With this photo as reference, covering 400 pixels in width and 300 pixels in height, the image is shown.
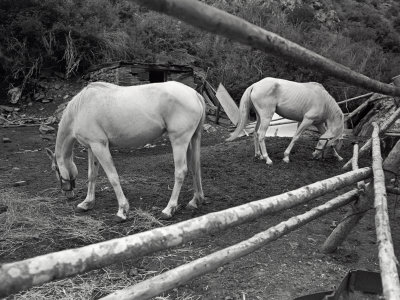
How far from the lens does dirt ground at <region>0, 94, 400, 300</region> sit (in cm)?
277

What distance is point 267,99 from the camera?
7180mm

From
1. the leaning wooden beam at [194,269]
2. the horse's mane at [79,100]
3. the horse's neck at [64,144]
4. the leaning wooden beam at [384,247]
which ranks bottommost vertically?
the horse's neck at [64,144]

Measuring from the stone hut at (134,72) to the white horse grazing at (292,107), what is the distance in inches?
235

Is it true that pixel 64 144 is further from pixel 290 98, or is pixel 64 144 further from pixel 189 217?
pixel 290 98

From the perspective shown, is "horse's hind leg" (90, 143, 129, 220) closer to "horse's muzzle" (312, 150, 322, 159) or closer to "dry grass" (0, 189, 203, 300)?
"dry grass" (0, 189, 203, 300)

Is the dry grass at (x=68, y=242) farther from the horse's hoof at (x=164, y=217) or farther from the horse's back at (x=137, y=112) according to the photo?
the horse's back at (x=137, y=112)

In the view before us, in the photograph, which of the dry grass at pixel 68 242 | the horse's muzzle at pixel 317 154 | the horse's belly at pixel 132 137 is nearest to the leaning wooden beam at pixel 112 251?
the dry grass at pixel 68 242

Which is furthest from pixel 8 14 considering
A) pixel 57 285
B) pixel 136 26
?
pixel 57 285

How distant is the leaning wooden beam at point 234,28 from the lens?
2.34 ft

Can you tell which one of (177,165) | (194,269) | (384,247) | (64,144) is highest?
(384,247)

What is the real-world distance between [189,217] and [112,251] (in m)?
3.41

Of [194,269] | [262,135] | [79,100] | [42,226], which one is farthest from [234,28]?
[262,135]

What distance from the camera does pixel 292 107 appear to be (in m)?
7.22

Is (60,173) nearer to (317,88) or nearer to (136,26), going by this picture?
(317,88)
